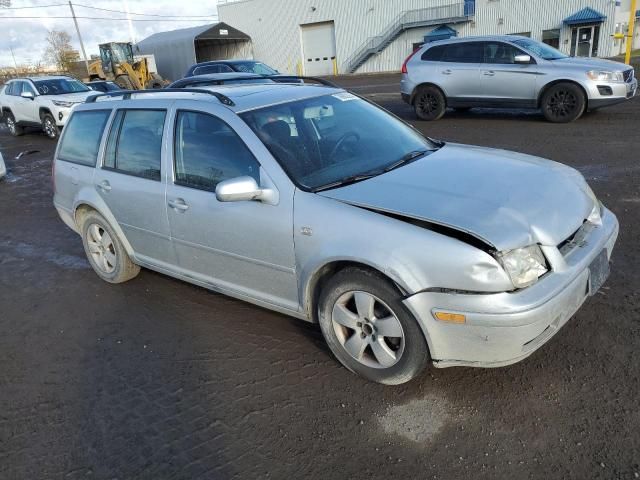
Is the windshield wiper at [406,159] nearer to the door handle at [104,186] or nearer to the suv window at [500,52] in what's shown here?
the door handle at [104,186]

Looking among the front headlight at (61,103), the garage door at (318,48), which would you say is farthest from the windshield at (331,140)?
the garage door at (318,48)

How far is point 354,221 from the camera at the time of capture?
9.26 ft

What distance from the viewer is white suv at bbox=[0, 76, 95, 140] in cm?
1438

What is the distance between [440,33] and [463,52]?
93.7 ft

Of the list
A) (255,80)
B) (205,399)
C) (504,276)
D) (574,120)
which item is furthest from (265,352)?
(574,120)

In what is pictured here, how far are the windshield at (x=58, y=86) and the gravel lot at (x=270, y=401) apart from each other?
12.6 meters

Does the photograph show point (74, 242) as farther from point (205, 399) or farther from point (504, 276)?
point (504, 276)

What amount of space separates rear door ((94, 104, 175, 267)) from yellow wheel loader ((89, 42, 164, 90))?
23.9m

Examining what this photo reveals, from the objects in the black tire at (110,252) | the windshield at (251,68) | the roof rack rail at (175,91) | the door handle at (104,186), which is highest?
the roof rack rail at (175,91)

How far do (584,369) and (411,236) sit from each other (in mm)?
1363

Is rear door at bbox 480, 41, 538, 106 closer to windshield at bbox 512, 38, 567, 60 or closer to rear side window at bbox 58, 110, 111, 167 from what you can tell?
windshield at bbox 512, 38, 567, 60

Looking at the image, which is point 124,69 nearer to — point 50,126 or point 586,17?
point 50,126

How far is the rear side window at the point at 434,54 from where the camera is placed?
1194cm

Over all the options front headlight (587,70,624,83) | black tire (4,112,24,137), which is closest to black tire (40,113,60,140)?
black tire (4,112,24,137)
